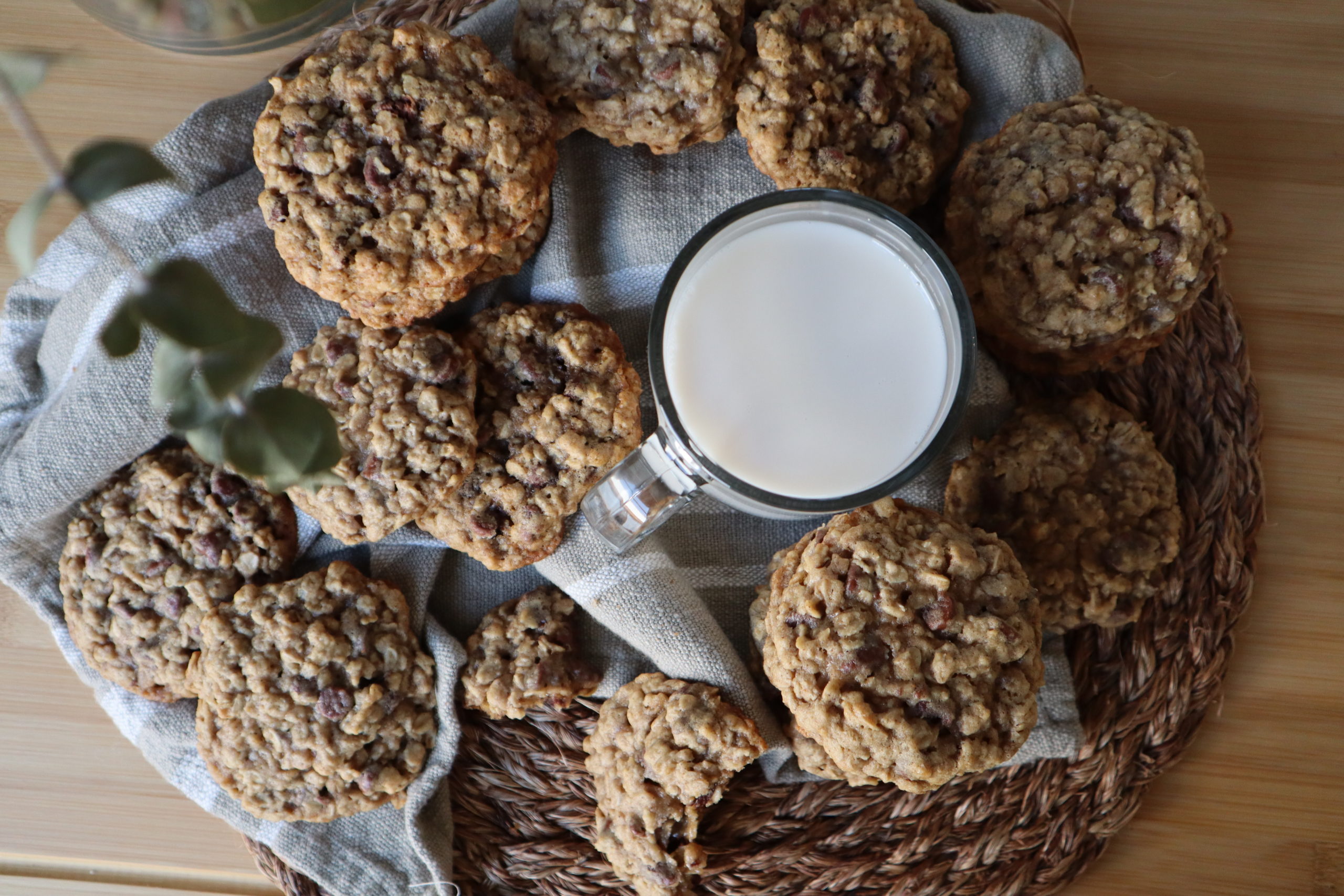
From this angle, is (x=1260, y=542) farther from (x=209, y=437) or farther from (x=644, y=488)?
(x=209, y=437)

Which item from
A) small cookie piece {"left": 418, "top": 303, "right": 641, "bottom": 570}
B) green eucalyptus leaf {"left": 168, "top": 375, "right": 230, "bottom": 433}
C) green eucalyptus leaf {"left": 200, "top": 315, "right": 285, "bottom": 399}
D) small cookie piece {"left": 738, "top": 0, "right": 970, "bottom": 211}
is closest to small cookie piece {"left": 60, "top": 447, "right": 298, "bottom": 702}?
small cookie piece {"left": 418, "top": 303, "right": 641, "bottom": 570}

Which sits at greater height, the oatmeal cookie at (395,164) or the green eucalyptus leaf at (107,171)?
the green eucalyptus leaf at (107,171)

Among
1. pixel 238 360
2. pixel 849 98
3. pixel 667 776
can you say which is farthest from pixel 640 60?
pixel 667 776

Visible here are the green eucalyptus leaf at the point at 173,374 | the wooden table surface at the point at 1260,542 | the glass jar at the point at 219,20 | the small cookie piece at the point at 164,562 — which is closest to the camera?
the green eucalyptus leaf at the point at 173,374

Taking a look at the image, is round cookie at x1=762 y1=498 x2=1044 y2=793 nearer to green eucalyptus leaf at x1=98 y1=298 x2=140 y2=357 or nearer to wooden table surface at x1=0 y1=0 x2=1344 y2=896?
wooden table surface at x1=0 y1=0 x2=1344 y2=896

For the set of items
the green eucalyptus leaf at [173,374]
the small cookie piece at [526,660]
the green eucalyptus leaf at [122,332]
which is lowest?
the small cookie piece at [526,660]

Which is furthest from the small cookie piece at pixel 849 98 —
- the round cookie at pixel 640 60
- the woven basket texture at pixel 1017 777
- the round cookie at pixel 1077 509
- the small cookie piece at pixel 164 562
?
the small cookie piece at pixel 164 562

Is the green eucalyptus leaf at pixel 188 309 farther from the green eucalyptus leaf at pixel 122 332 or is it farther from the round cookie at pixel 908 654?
the round cookie at pixel 908 654
